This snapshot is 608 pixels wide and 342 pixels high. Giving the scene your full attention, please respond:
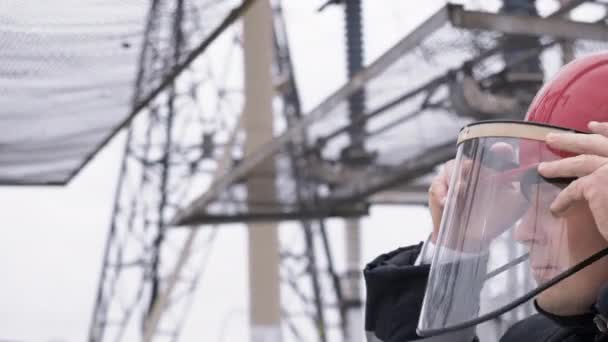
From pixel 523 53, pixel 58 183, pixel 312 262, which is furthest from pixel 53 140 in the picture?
pixel 312 262

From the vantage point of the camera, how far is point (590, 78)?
168cm

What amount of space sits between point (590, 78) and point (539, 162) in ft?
0.66

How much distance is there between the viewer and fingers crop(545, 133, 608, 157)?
1.50 m

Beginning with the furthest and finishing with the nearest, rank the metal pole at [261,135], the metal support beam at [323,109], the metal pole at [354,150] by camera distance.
→ the metal pole at [261,135] → the metal pole at [354,150] → the metal support beam at [323,109]

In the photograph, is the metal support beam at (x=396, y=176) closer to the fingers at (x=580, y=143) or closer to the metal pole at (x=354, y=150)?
the metal pole at (x=354, y=150)

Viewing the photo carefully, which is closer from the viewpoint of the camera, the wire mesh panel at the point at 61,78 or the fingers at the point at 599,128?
the fingers at the point at 599,128

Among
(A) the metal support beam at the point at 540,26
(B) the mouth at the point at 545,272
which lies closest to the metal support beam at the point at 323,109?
(A) the metal support beam at the point at 540,26

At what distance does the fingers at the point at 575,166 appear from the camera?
1.48 metres

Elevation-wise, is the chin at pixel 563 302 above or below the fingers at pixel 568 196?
below

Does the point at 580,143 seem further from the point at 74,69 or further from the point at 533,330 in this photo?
the point at 74,69

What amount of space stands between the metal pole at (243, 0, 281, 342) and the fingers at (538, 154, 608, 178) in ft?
30.8

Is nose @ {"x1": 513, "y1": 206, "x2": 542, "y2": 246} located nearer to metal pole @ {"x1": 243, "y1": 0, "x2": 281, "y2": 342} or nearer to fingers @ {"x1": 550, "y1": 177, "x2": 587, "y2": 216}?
fingers @ {"x1": 550, "y1": 177, "x2": 587, "y2": 216}

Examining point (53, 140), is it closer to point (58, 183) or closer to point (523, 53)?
point (58, 183)

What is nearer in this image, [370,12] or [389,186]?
[370,12]
